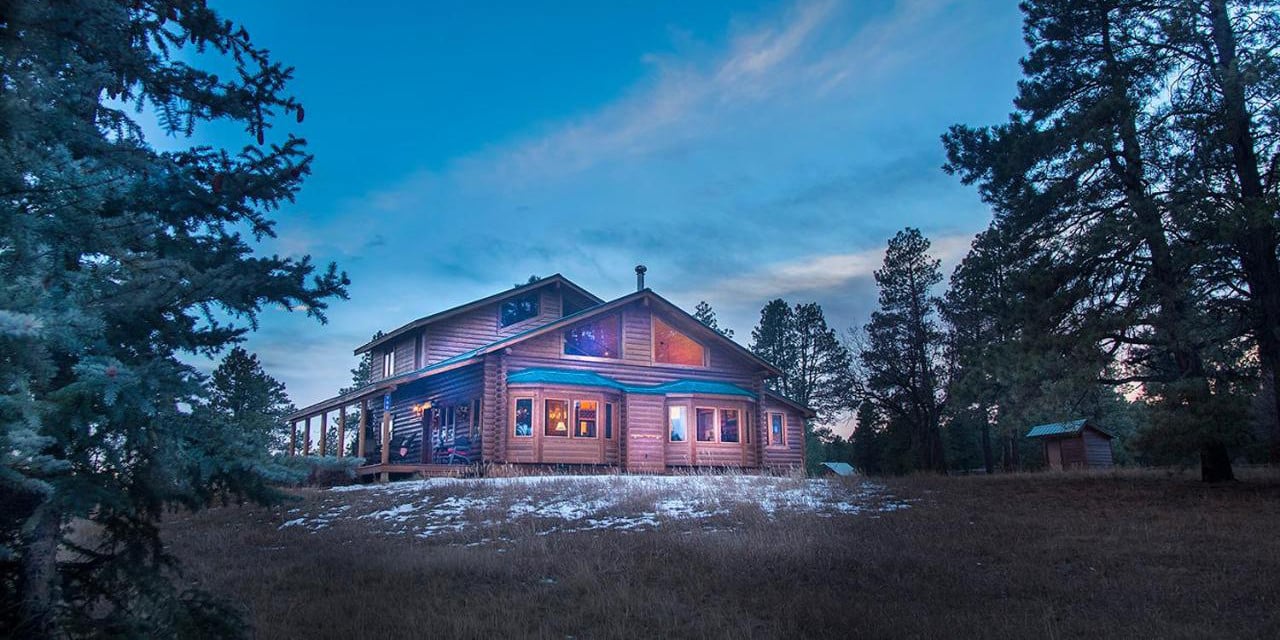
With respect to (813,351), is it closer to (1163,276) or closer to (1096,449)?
(1096,449)

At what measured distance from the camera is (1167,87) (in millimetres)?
18281

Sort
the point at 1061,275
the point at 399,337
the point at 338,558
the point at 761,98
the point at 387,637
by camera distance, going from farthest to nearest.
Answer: the point at 399,337 → the point at 761,98 → the point at 1061,275 → the point at 338,558 → the point at 387,637

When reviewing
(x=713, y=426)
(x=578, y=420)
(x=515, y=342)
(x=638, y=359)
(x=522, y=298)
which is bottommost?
(x=713, y=426)

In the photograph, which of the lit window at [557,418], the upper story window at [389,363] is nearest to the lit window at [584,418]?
Answer: the lit window at [557,418]

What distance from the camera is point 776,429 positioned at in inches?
1336

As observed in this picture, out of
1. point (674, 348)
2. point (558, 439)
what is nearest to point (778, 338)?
point (674, 348)

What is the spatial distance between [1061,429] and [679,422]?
66.4 feet

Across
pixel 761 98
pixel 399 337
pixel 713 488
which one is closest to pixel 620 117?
pixel 761 98

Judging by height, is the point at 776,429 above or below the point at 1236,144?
below

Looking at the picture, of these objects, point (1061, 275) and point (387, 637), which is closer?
point (387, 637)

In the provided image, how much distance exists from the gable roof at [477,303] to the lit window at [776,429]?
30.6 feet

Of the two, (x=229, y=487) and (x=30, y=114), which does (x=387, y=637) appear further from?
(x=30, y=114)

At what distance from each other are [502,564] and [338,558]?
3093mm

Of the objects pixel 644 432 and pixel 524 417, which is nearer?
pixel 524 417
